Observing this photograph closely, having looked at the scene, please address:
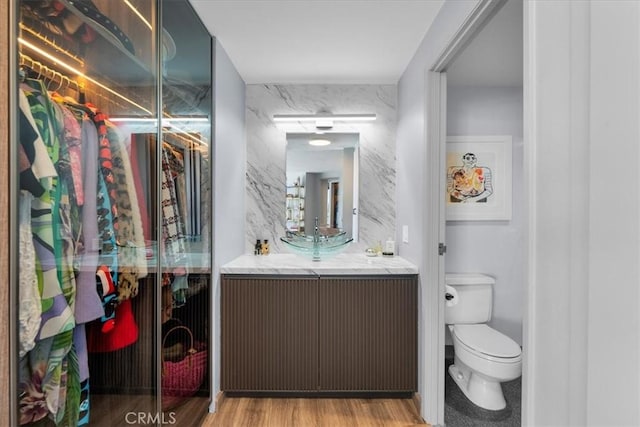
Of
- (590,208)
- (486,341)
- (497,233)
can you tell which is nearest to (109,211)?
(590,208)

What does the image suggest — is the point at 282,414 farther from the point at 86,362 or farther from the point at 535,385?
the point at 535,385

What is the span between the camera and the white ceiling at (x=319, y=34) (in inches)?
72.9

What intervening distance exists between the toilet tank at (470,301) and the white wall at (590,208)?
6.28 ft

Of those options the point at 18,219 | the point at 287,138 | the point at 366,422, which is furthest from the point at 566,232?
the point at 287,138

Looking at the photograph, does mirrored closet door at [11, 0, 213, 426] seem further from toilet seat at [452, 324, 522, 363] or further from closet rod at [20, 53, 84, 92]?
toilet seat at [452, 324, 522, 363]

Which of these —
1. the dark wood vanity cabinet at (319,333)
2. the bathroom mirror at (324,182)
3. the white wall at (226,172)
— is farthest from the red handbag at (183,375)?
the bathroom mirror at (324,182)

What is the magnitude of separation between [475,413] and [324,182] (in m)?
2.06

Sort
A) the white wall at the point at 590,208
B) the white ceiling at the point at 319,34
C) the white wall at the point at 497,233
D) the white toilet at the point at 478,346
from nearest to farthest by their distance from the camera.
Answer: the white wall at the point at 590,208
the white ceiling at the point at 319,34
the white toilet at the point at 478,346
the white wall at the point at 497,233

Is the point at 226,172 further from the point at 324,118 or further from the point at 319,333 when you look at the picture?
the point at 319,333

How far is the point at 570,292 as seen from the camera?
70 cm

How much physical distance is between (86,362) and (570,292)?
1417 millimetres

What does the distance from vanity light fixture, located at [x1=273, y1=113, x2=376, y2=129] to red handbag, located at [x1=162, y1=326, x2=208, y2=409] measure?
1867mm

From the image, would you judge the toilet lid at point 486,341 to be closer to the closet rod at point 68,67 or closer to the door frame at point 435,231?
the door frame at point 435,231

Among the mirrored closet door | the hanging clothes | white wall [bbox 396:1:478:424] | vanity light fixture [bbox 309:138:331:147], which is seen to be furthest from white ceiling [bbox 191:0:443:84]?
the hanging clothes
